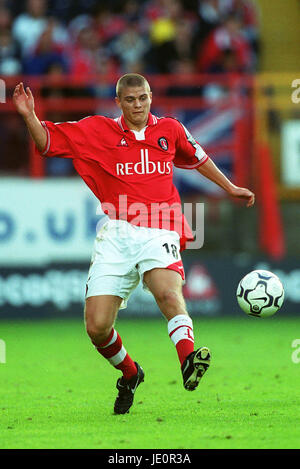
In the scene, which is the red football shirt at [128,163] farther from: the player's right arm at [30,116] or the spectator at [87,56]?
the spectator at [87,56]

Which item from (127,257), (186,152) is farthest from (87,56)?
(127,257)

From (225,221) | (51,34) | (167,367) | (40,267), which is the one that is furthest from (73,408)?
(51,34)

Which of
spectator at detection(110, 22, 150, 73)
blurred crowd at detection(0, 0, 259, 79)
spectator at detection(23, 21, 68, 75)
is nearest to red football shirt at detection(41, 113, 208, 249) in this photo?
blurred crowd at detection(0, 0, 259, 79)

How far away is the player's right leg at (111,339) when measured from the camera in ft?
22.6

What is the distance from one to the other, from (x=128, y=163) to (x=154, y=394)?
2.02 meters

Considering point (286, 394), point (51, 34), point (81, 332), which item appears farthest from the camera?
point (51, 34)

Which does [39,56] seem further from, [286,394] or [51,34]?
[286,394]

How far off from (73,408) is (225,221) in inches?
320

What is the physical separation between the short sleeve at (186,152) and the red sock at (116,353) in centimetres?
149

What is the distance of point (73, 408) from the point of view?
23.9 feet

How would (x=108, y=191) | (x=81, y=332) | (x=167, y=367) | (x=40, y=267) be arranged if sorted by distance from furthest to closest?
(x=40, y=267) → (x=81, y=332) → (x=167, y=367) → (x=108, y=191)

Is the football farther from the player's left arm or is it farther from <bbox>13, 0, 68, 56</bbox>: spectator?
<bbox>13, 0, 68, 56</bbox>: spectator

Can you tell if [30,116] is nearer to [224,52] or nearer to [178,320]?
[178,320]

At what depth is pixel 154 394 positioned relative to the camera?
798 centimetres
